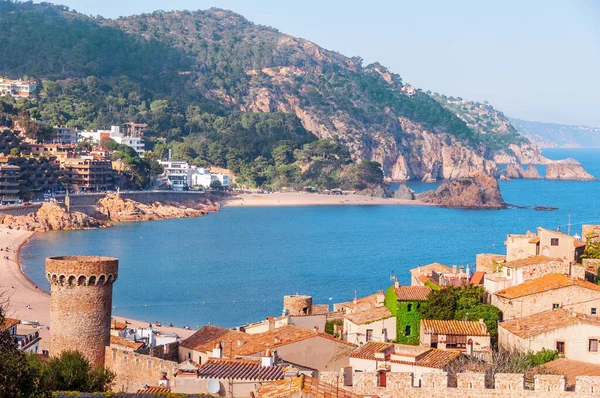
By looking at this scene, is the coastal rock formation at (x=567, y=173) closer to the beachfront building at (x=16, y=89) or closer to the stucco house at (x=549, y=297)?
the beachfront building at (x=16, y=89)

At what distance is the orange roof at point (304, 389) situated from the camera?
1212 cm

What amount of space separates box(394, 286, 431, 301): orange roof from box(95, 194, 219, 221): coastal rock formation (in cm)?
7318

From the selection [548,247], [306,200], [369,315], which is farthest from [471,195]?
[369,315]

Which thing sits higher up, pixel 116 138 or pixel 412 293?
pixel 116 138

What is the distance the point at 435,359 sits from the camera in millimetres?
16234

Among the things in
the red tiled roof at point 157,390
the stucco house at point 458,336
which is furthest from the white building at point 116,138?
the red tiled roof at point 157,390

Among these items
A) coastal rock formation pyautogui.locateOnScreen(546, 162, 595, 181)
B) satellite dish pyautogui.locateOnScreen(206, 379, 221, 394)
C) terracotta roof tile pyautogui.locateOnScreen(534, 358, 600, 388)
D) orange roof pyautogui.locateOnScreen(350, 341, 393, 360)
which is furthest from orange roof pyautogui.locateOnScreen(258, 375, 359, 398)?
coastal rock formation pyautogui.locateOnScreen(546, 162, 595, 181)

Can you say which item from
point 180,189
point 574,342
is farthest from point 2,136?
point 574,342

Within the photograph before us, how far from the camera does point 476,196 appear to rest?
411ft

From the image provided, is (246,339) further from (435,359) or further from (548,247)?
(548,247)

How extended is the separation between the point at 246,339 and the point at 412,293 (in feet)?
10.6

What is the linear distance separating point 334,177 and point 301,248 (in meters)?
61.4

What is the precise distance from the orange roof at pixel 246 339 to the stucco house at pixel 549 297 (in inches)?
117

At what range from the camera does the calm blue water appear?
5006 cm
